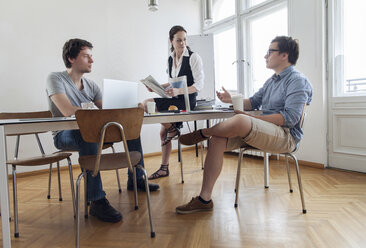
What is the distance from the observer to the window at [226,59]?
4398mm

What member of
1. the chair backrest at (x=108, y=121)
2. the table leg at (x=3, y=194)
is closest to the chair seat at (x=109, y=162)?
the chair backrest at (x=108, y=121)

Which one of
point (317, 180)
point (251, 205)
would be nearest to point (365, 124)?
point (317, 180)

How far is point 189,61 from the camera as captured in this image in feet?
9.14

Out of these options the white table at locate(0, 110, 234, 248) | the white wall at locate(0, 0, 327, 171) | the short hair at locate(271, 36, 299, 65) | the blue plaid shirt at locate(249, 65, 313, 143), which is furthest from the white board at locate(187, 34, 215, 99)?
the white table at locate(0, 110, 234, 248)

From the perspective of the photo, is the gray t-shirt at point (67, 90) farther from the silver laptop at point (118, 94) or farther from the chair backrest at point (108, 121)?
the chair backrest at point (108, 121)

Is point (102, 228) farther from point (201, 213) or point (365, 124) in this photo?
point (365, 124)

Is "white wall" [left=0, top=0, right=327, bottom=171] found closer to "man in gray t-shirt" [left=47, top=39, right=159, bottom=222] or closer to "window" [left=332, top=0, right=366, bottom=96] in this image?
"window" [left=332, top=0, right=366, bottom=96]

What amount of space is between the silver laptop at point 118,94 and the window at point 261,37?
96.5 inches

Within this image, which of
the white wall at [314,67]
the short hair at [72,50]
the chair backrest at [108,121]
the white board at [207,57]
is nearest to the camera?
the chair backrest at [108,121]

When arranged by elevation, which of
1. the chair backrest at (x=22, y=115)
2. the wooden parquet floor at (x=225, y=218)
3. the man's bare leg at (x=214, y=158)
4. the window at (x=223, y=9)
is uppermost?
the window at (x=223, y=9)

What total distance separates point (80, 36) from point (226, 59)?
2.31m

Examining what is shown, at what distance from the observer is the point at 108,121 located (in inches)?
56.2

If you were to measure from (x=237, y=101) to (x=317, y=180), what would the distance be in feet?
4.72

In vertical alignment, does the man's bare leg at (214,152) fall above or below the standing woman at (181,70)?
below
